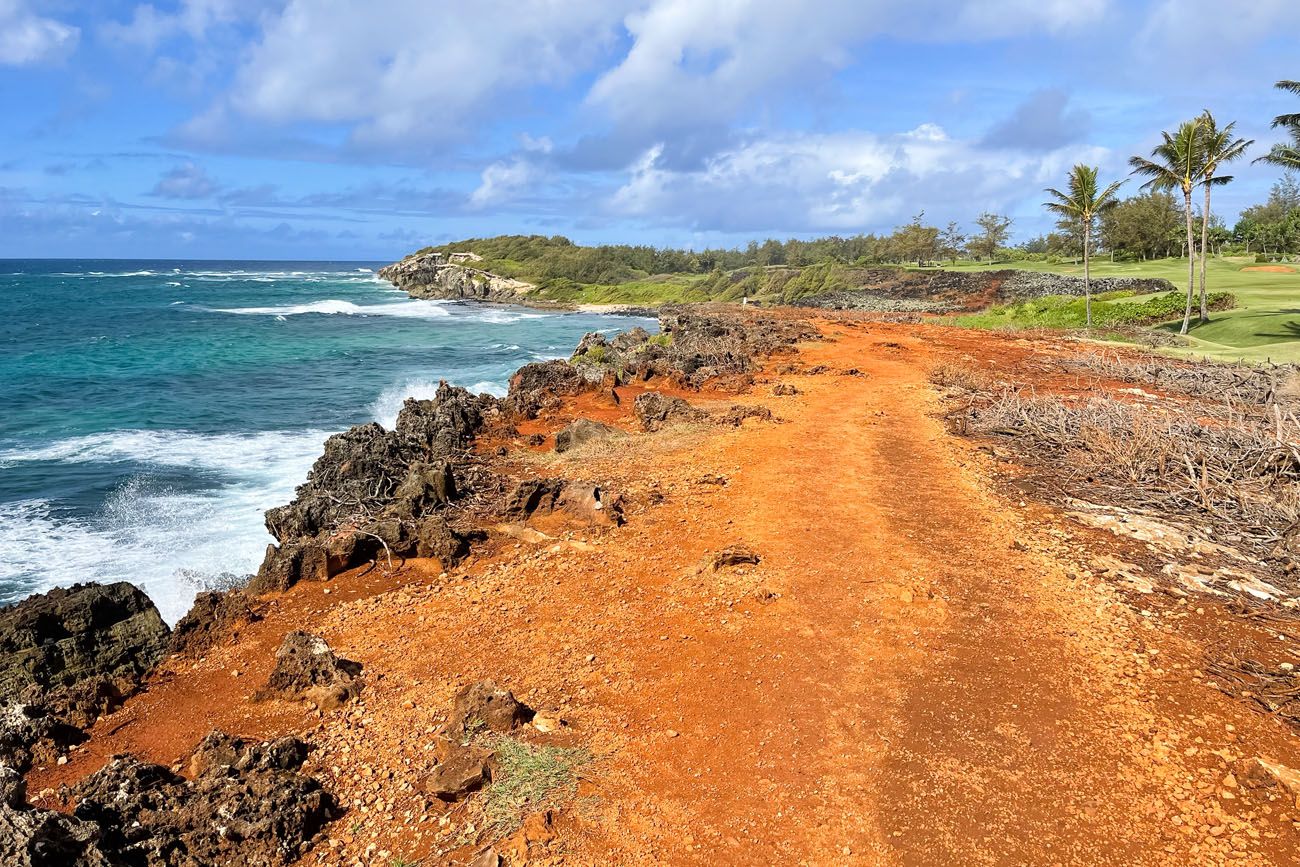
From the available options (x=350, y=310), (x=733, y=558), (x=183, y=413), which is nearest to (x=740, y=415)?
(x=733, y=558)

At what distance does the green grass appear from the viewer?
61.3ft

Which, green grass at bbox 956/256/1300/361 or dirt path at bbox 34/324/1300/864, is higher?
green grass at bbox 956/256/1300/361

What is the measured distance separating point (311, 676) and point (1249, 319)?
28334 mm

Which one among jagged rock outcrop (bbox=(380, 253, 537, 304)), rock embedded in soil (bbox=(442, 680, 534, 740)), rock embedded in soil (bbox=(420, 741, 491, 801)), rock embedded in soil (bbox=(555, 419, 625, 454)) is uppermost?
jagged rock outcrop (bbox=(380, 253, 537, 304))

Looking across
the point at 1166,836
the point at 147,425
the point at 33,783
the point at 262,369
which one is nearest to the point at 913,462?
the point at 1166,836

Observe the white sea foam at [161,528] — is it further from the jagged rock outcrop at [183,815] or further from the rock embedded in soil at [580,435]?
the rock embedded in soil at [580,435]

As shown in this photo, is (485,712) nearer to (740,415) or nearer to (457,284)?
(740,415)

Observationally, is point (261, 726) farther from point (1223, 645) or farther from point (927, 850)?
point (1223, 645)

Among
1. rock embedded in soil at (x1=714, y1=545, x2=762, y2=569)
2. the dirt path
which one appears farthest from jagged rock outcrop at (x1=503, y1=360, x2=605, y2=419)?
rock embedded in soil at (x1=714, y1=545, x2=762, y2=569)

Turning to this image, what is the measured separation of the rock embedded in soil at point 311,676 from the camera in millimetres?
4879

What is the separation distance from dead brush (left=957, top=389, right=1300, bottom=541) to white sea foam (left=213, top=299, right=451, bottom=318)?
4193 cm

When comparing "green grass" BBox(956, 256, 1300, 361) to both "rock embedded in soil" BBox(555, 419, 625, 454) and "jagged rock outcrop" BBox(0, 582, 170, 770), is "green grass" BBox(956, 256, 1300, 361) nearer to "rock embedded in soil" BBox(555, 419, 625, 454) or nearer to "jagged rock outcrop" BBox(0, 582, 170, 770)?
"rock embedded in soil" BBox(555, 419, 625, 454)

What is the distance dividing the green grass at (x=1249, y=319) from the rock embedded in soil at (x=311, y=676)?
788 inches

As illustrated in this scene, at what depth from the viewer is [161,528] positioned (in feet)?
31.1
